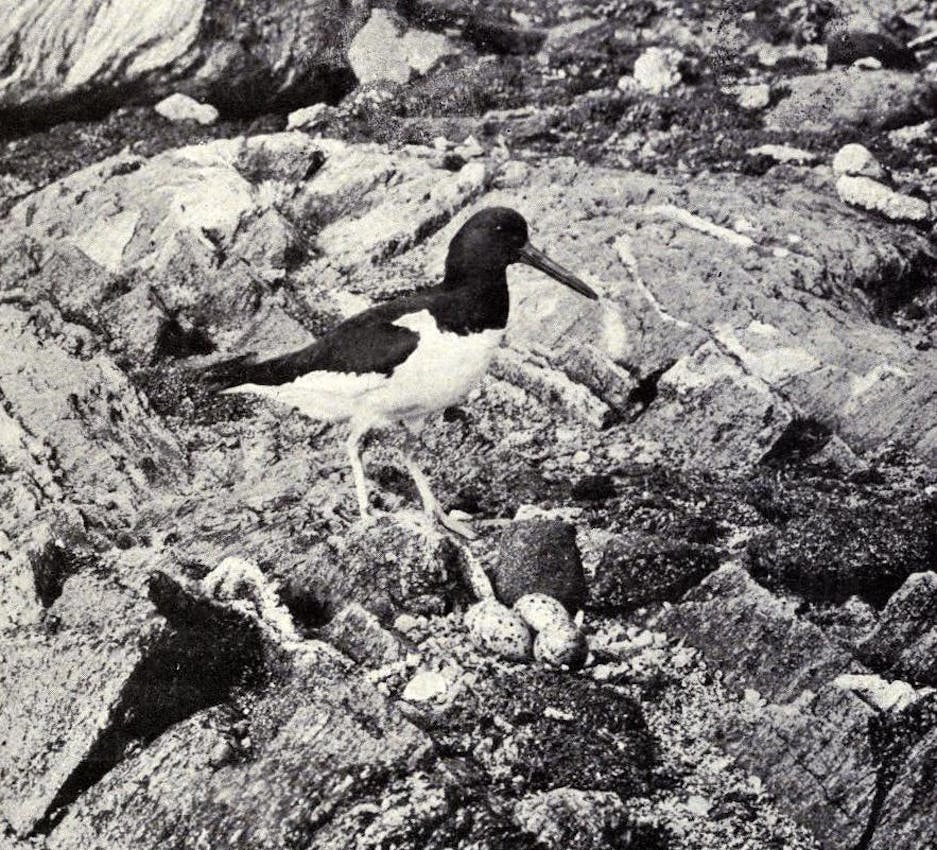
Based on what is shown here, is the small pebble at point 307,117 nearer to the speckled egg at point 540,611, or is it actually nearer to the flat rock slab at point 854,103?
the flat rock slab at point 854,103

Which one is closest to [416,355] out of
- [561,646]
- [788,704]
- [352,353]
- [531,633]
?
[352,353]

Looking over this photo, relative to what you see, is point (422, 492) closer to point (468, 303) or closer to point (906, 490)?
point (468, 303)

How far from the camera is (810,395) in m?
9.24

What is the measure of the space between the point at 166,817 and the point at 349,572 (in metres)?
2.12

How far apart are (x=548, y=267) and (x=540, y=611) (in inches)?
126

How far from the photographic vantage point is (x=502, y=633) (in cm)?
683

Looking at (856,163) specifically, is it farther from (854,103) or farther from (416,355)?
(416,355)

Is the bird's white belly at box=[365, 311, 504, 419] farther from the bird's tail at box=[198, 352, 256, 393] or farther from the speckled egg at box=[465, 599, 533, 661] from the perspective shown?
the speckled egg at box=[465, 599, 533, 661]

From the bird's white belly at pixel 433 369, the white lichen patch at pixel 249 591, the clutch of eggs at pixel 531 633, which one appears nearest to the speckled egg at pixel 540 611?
the clutch of eggs at pixel 531 633

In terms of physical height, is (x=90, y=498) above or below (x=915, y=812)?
above

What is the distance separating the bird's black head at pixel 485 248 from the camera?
8.57 meters

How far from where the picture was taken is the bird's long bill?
350 inches

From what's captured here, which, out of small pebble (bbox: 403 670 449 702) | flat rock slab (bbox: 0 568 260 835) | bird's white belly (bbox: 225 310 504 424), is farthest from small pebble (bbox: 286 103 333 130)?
small pebble (bbox: 403 670 449 702)

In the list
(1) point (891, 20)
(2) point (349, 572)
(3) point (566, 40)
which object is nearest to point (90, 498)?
(2) point (349, 572)
